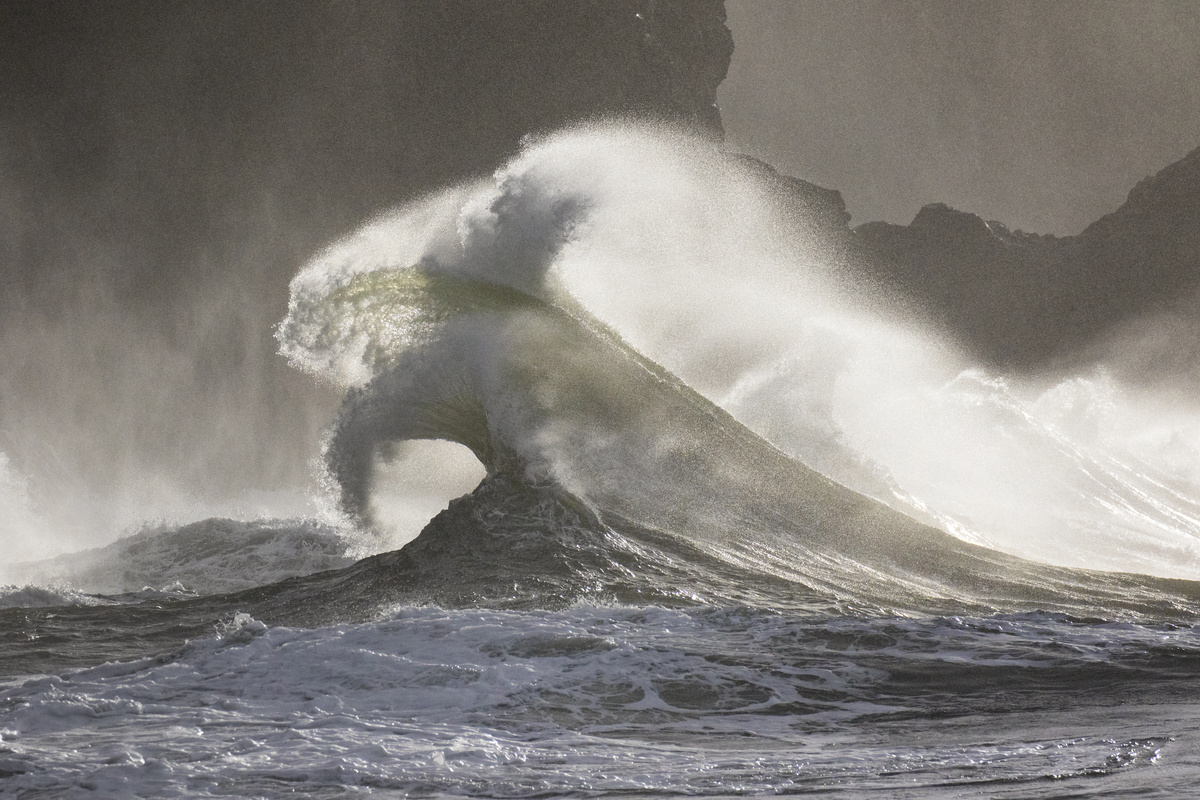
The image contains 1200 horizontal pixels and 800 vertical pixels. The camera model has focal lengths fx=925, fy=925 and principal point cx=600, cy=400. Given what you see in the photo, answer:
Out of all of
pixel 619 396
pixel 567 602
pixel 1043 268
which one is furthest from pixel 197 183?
pixel 1043 268

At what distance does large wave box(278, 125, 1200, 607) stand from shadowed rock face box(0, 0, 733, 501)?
17.9 m

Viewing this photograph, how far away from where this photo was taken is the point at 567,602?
7.14m

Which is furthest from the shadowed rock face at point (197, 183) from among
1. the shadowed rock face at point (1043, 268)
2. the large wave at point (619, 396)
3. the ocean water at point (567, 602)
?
the shadowed rock face at point (1043, 268)

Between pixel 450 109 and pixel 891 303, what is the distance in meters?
54.8

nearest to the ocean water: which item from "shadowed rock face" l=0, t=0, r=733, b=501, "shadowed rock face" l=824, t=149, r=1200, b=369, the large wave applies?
the large wave

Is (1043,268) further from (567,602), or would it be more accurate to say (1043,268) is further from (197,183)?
(567,602)

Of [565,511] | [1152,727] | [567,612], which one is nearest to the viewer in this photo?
[1152,727]

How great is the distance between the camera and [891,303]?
271 ft

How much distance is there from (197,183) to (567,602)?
32.4 meters

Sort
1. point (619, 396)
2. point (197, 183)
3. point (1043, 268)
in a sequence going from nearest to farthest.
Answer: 1. point (619, 396)
2. point (197, 183)
3. point (1043, 268)

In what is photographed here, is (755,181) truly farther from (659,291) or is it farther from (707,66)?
(659,291)

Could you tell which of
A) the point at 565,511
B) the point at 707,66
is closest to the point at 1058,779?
the point at 565,511

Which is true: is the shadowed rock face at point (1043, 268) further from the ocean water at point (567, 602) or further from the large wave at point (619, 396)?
the ocean water at point (567, 602)

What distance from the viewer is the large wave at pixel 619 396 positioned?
975cm
